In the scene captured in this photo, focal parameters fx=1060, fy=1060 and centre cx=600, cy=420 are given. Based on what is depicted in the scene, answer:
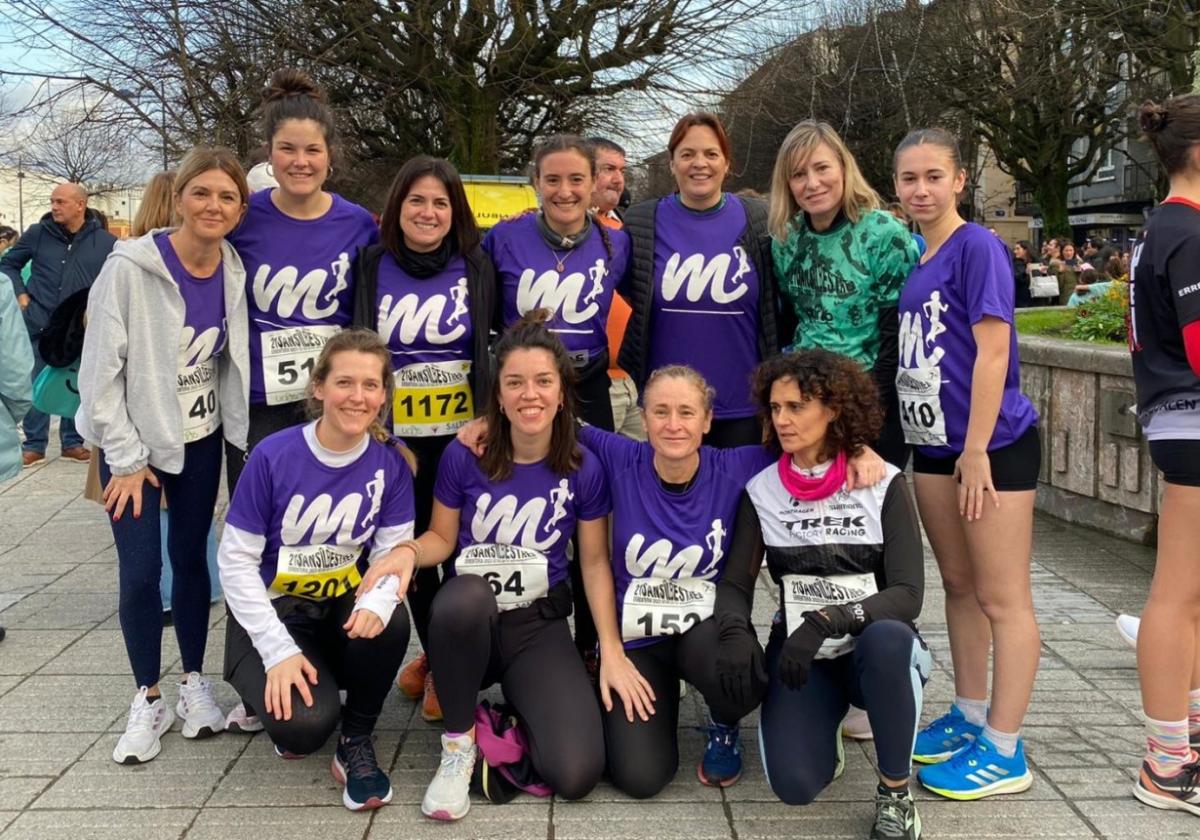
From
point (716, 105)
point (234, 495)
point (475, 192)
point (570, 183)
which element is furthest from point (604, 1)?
point (234, 495)

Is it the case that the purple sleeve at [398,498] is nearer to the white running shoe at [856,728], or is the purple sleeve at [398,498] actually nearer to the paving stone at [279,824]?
the paving stone at [279,824]

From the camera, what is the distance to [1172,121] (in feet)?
10.2

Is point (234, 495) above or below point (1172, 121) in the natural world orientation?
below

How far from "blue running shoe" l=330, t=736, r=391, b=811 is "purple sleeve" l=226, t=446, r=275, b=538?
73cm

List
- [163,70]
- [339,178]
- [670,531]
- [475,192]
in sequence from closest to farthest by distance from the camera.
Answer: [670,531] < [339,178] < [475,192] < [163,70]

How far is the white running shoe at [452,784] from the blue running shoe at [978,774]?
1414mm

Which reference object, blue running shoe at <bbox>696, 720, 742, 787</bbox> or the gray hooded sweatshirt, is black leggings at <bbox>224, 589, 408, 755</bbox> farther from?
blue running shoe at <bbox>696, 720, 742, 787</bbox>

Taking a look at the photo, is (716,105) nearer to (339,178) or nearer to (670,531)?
(339,178)

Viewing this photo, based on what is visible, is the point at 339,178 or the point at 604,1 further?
the point at 604,1

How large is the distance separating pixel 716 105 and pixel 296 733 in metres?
13.5

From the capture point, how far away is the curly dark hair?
327 centimetres

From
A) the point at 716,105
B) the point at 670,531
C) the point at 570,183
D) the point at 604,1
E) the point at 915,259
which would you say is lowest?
the point at 670,531

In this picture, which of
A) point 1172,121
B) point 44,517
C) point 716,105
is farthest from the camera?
point 716,105

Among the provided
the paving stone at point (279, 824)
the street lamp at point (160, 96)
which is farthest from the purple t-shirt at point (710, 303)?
the street lamp at point (160, 96)
